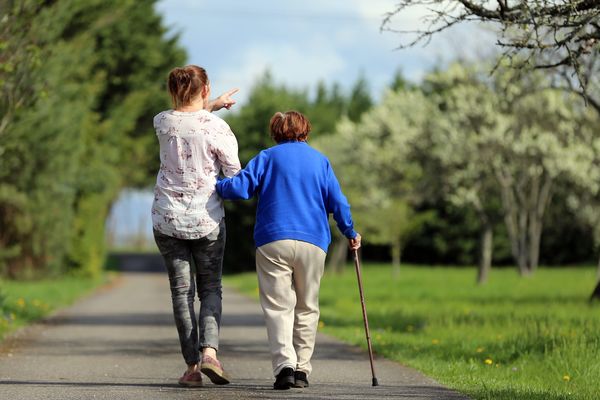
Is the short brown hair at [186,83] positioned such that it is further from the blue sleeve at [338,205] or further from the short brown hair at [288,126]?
the blue sleeve at [338,205]

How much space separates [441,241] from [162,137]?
47.3 metres

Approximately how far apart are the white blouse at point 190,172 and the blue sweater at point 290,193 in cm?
14

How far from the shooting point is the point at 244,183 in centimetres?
723

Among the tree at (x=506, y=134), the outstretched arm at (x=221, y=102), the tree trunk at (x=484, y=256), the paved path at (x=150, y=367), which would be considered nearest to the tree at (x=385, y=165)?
the tree at (x=506, y=134)

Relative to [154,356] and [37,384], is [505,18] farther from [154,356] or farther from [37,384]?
[37,384]

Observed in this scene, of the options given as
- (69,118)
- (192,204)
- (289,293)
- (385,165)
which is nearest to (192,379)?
(289,293)

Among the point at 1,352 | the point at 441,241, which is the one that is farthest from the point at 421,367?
the point at 441,241

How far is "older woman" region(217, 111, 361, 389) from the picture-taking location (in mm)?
7215

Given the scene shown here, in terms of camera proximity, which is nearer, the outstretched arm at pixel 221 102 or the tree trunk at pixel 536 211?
the outstretched arm at pixel 221 102

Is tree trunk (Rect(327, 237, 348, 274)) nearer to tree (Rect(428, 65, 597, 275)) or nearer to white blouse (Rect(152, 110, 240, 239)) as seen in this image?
tree (Rect(428, 65, 597, 275))

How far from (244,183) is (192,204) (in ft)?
1.20

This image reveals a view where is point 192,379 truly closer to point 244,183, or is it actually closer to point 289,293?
point 289,293

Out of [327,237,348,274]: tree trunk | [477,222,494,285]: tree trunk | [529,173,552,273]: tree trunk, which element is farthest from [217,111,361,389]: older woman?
[327,237,348,274]: tree trunk

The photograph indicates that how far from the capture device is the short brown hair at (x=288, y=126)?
293 inches
